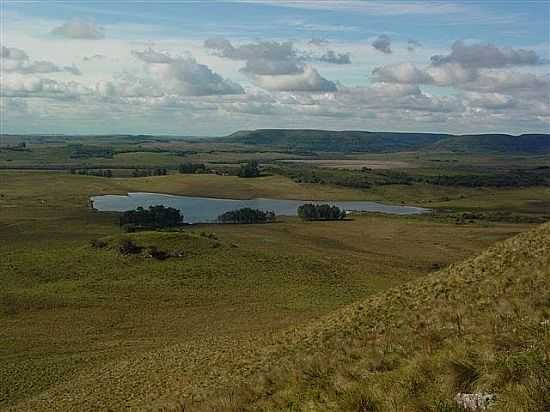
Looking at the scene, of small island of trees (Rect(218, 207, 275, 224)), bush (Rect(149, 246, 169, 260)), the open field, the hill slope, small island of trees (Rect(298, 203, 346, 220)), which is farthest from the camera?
small island of trees (Rect(298, 203, 346, 220))

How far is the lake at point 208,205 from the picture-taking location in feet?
469

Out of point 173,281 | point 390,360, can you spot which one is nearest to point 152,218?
point 173,281

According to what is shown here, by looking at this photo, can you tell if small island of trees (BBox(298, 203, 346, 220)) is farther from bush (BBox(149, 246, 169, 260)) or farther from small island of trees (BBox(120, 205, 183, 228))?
bush (BBox(149, 246, 169, 260))

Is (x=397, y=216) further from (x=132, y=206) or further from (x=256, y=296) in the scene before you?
(x=256, y=296)

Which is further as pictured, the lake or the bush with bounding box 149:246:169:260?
the lake

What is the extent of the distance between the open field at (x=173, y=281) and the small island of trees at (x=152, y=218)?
5559 millimetres

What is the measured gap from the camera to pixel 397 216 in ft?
439

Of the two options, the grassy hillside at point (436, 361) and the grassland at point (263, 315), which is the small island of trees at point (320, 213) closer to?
the grassland at point (263, 315)

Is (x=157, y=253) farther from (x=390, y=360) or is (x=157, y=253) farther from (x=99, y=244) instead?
(x=390, y=360)

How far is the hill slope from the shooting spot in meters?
9.81

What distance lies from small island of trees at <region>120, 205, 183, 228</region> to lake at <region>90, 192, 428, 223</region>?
1392 cm

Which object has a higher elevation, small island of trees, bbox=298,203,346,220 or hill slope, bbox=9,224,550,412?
hill slope, bbox=9,224,550,412

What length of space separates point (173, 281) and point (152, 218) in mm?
54395

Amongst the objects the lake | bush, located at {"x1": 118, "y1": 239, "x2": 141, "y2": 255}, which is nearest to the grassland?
bush, located at {"x1": 118, "y1": 239, "x2": 141, "y2": 255}
